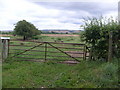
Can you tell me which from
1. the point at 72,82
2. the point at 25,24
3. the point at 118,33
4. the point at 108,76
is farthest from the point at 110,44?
the point at 25,24

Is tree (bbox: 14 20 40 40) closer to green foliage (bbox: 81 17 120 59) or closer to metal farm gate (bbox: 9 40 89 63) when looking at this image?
metal farm gate (bbox: 9 40 89 63)

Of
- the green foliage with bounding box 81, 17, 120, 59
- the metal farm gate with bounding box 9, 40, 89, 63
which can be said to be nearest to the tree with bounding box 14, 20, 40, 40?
the metal farm gate with bounding box 9, 40, 89, 63

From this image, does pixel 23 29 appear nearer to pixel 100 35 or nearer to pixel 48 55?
pixel 48 55

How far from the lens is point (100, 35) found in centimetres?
697

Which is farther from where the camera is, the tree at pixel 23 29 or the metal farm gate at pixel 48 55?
the tree at pixel 23 29

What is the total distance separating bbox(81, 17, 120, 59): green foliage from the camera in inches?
262

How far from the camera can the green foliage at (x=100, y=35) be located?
6.66 m

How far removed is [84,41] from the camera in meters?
7.71

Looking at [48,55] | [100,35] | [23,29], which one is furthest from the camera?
[23,29]

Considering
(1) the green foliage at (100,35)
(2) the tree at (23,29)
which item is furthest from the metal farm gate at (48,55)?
(2) the tree at (23,29)

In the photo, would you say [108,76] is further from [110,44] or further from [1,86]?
[1,86]

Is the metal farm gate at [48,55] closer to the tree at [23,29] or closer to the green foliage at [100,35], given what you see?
the green foliage at [100,35]

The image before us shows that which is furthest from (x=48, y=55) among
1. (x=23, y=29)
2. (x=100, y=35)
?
(x=23, y=29)

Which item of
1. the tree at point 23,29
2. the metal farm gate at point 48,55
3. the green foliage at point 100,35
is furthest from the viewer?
the tree at point 23,29
